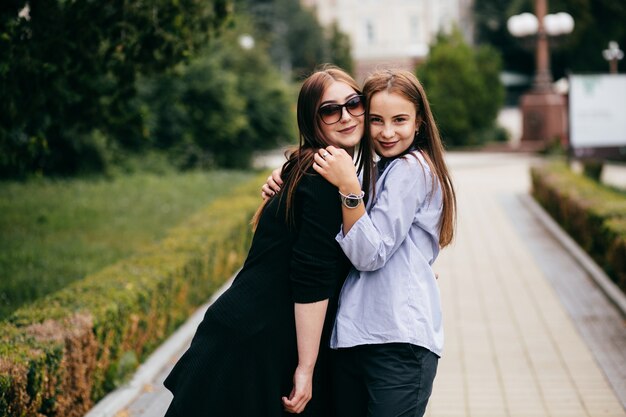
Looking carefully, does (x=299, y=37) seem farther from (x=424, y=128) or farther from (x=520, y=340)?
(x=424, y=128)

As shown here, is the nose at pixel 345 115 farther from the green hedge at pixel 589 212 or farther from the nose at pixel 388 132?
the green hedge at pixel 589 212

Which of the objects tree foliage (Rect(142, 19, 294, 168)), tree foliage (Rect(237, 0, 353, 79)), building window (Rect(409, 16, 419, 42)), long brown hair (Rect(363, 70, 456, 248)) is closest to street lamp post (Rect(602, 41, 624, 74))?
tree foliage (Rect(142, 19, 294, 168))

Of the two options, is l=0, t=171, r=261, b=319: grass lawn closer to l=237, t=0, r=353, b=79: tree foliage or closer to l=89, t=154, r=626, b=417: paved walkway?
l=89, t=154, r=626, b=417: paved walkway

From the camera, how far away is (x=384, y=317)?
303cm

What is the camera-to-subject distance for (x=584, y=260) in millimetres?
10555

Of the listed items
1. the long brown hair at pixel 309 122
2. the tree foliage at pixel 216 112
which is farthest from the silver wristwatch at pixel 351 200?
the tree foliage at pixel 216 112

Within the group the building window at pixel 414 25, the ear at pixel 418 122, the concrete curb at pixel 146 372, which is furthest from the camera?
the building window at pixel 414 25

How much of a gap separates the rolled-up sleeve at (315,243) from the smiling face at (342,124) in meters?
0.21

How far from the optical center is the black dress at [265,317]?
2.95 m

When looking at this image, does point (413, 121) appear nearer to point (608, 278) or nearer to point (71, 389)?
point (71, 389)

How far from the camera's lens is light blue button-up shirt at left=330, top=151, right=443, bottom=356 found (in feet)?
9.86

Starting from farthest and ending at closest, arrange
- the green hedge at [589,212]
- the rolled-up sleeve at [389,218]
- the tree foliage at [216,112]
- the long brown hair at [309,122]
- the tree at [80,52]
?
the tree foliage at [216,112], the green hedge at [589,212], the tree at [80,52], the long brown hair at [309,122], the rolled-up sleeve at [389,218]

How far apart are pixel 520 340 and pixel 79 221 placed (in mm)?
6977

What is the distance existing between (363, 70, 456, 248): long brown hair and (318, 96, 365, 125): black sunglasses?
0.07 meters
